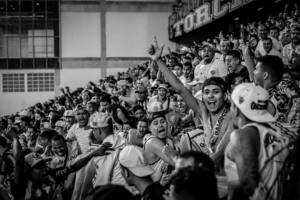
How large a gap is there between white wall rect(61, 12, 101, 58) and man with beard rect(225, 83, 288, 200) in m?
30.1

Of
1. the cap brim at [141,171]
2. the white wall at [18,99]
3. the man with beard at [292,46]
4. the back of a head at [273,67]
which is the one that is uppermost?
the man with beard at [292,46]

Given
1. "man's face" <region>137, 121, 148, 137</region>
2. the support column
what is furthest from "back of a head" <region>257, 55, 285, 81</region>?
the support column

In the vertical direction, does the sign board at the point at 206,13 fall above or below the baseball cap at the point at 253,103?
above

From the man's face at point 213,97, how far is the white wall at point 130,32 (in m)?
28.7

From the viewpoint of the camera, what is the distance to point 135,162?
13.0ft

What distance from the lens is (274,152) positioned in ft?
10.2

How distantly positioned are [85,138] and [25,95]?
25.5 metres

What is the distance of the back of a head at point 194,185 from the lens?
2412mm

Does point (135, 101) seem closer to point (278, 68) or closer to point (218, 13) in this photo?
point (278, 68)

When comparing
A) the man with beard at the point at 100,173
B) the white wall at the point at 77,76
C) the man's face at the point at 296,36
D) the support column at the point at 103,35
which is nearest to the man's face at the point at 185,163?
the man with beard at the point at 100,173

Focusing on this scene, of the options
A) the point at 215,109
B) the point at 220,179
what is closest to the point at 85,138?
the point at 215,109

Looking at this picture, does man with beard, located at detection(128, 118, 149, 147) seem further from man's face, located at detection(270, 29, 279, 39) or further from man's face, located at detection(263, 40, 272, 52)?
man's face, located at detection(270, 29, 279, 39)

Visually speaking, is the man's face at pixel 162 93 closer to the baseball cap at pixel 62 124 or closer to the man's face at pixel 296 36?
the man's face at pixel 296 36

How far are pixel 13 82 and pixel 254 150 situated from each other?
30.8 metres
